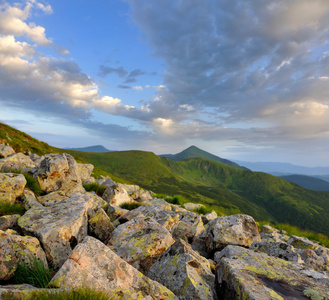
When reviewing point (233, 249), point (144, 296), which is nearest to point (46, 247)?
point (144, 296)

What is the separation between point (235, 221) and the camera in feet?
33.9

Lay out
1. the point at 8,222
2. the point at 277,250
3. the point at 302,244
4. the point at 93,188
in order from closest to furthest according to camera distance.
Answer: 1. the point at 8,222
2. the point at 277,250
3. the point at 302,244
4. the point at 93,188

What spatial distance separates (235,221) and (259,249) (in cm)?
171

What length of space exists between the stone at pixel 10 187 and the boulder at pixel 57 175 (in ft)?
9.30

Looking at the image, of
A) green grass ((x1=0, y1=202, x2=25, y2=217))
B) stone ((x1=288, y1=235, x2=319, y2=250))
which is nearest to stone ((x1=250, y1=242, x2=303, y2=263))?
stone ((x1=288, y1=235, x2=319, y2=250))

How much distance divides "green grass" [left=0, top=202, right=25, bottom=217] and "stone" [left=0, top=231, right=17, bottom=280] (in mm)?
3661

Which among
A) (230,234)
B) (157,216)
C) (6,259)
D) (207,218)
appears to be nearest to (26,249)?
(6,259)

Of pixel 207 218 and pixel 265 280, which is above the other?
pixel 265 280

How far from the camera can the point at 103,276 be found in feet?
14.1

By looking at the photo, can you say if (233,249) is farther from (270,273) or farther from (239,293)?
(239,293)

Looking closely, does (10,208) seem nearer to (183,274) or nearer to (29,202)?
(29,202)

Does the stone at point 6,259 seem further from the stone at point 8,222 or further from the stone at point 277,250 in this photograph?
the stone at point 277,250

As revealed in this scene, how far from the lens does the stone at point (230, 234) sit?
29.5 feet

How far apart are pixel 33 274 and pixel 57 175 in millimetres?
9460
